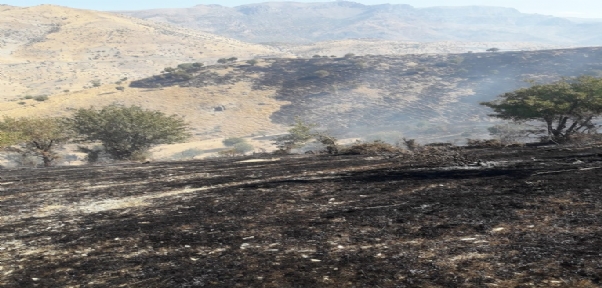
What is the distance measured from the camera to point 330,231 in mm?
6977

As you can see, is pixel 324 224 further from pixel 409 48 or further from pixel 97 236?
pixel 409 48

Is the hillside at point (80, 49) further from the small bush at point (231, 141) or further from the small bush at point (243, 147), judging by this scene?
the small bush at point (243, 147)

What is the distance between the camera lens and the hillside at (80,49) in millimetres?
93250

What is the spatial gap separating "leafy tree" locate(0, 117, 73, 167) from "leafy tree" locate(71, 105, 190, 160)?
1554 millimetres

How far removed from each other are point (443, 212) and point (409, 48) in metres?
183

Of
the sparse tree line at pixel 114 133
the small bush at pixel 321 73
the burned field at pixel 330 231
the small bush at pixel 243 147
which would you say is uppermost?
the small bush at pixel 321 73

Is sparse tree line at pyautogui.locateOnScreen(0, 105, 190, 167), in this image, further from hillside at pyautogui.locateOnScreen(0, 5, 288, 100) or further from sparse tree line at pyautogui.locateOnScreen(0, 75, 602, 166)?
hillside at pyautogui.locateOnScreen(0, 5, 288, 100)

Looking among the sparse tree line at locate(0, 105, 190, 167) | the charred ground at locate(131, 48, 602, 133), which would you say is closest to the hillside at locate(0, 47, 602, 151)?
the charred ground at locate(131, 48, 602, 133)

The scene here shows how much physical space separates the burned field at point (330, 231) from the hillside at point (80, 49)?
82127 mm

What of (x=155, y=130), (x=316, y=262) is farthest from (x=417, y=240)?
(x=155, y=130)

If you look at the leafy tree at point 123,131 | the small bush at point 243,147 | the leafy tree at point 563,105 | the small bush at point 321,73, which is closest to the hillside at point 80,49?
the small bush at point 321,73

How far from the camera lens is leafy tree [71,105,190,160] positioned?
3328 cm

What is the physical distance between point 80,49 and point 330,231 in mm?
127755

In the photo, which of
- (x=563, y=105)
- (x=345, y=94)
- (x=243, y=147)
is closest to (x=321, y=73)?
(x=345, y=94)
